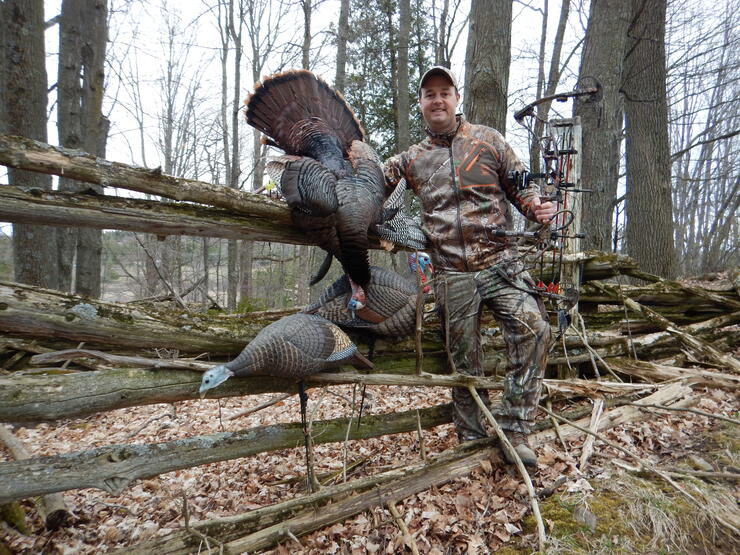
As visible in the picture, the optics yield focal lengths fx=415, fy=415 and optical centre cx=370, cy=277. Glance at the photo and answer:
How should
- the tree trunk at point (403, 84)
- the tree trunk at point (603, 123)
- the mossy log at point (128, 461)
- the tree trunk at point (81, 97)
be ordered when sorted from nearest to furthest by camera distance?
the mossy log at point (128, 461) < the tree trunk at point (603, 123) < the tree trunk at point (81, 97) < the tree trunk at point (403, 84)

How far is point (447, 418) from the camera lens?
3617 millimetres

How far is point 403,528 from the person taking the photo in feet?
8.03

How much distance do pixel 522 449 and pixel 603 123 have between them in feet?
19.0

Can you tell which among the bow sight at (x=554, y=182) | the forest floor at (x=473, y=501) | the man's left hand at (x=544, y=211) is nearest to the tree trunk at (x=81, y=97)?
the forest floor at (x=473, y=501)

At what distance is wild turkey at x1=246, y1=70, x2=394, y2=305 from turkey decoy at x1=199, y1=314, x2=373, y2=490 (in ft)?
1.53

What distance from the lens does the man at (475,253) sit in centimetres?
309

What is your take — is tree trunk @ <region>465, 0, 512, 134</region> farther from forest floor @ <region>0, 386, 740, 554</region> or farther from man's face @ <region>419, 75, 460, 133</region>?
forest floor @ <region>0, 386, 740, 554</region>

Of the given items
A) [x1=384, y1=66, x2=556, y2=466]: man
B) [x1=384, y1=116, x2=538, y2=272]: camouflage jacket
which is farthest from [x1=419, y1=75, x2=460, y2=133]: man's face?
[x1=384, y1=116, x2=538, y2=272]: camouflage jacket

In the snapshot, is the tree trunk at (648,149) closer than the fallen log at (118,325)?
No

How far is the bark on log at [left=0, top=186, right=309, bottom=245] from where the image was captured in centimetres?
255

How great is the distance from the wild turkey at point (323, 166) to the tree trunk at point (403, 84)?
6.86 m

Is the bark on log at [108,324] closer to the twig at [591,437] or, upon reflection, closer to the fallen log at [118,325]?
the fallen log at [118,325]

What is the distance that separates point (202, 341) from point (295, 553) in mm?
1445

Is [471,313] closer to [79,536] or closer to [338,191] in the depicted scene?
[338,191]
